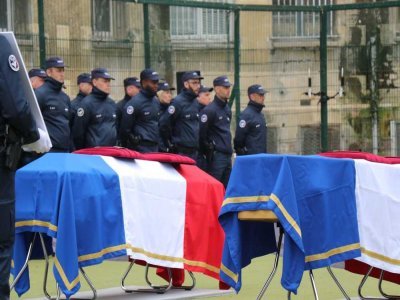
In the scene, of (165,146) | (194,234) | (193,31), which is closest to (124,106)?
(165,146)

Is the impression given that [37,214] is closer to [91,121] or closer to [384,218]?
[384,218]

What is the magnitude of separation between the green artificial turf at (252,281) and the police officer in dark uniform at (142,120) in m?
3.36

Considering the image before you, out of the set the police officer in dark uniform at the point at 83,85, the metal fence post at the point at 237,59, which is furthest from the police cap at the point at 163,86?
the metal fence post at the point at 237,59

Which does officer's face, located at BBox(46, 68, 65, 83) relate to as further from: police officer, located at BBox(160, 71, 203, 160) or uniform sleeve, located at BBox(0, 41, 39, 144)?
uniform sleeve, located at BBox(0, 41, 39, 144)

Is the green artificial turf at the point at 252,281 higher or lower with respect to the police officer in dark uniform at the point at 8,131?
lower

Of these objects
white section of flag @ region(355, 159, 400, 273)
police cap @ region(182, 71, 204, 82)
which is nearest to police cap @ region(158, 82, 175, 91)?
police cap @ region(182, 71, 204, 82)

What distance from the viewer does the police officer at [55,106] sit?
1513 cm

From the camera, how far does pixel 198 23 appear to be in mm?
20609

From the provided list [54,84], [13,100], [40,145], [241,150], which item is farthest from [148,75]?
[13,100]

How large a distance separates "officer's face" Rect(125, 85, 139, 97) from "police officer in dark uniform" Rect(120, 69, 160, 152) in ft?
1.93

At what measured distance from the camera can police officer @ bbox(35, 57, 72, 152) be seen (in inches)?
596

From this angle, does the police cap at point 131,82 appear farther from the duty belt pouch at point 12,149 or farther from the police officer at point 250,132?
the duty belt pouch at point 12,149

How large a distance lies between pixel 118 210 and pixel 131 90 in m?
7.91

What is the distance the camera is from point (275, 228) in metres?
10.6
